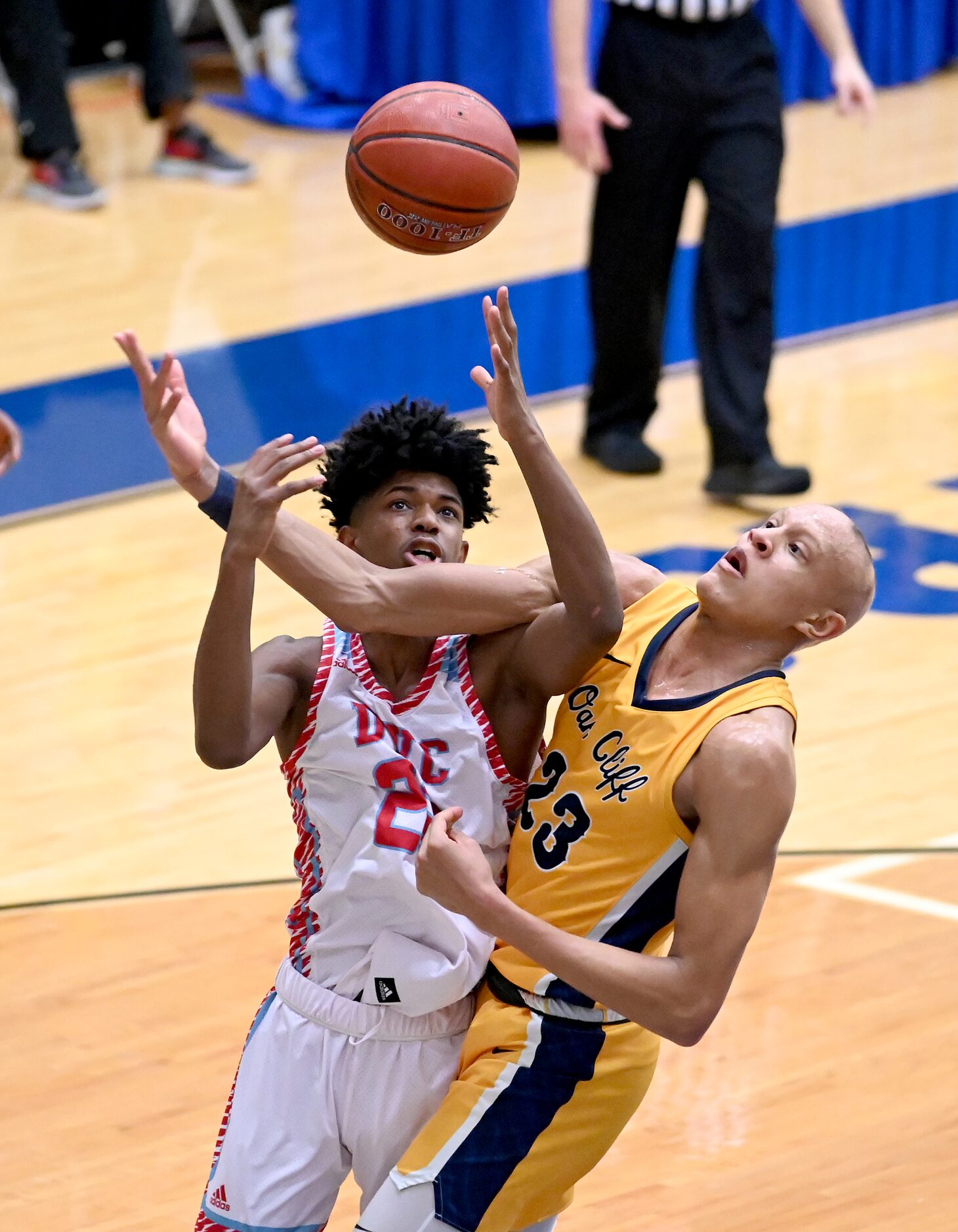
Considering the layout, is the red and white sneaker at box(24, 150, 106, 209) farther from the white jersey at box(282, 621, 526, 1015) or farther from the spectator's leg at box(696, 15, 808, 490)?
the white jersey at box(282, 621, 526, 1015)

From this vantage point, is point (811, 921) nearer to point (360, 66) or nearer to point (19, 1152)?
point (19, 1152)

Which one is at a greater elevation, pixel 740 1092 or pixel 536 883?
pixel 536 883

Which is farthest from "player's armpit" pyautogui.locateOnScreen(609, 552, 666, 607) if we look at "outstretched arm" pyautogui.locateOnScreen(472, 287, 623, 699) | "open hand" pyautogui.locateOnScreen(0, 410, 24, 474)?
"open hand" pyautogui.locateOnScreen(0, 410, 24, 474)

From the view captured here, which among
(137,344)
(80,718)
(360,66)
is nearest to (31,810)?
(80,718)

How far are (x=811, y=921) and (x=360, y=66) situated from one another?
26.5 feet

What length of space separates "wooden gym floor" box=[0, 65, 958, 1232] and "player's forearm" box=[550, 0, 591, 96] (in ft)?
4.39

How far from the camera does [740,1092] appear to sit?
11.7 ft

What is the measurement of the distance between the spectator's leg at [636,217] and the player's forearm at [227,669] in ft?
13.9

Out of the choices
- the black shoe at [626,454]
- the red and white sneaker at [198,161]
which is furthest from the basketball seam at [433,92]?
the red and white sneaker at [198,161]

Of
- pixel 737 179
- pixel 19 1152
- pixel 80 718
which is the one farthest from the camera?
pixel 737 179

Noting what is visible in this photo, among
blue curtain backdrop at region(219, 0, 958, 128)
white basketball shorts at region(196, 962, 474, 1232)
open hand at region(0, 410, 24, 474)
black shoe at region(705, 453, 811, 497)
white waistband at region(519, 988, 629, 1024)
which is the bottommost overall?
blue curtain backdrop at region(219, 0, 958, 128)

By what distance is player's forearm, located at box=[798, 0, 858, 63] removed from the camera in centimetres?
636

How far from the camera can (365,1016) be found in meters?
2.53

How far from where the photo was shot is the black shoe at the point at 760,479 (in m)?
6.41
